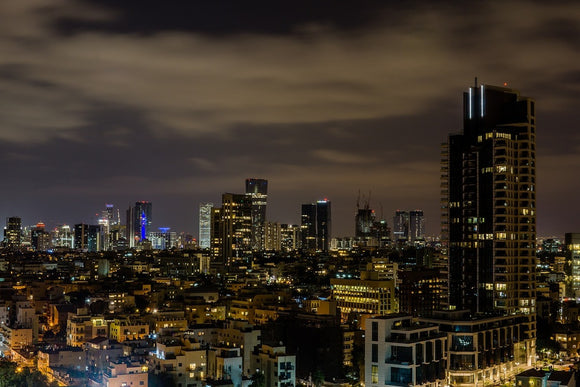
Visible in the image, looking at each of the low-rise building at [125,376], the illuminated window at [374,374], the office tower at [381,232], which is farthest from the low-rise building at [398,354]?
the office tower at [381,232]

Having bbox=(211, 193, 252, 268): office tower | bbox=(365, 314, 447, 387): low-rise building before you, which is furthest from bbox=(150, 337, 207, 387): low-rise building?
bbox=(211, 193, 252, 268): office tower

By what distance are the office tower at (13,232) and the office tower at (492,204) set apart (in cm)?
14064

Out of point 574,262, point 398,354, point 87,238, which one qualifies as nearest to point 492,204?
point 398,354

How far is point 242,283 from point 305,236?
9812 centimetres

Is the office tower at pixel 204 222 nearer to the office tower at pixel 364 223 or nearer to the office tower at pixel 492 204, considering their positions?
the office tower at pixel 364 223

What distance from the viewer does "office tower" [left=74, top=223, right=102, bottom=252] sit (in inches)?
6801

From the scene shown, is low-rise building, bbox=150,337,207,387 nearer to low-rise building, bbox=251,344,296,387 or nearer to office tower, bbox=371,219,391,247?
low-rise building, bbox=251,344,296,387

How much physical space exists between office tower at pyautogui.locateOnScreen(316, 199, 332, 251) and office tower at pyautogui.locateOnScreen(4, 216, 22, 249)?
223 ft

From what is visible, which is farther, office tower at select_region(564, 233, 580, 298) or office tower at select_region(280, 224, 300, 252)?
office tower at select_region(280, 224, 300, 252)

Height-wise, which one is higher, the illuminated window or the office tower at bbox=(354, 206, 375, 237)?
the office tower at bbox=(354, 206, 375, 237)

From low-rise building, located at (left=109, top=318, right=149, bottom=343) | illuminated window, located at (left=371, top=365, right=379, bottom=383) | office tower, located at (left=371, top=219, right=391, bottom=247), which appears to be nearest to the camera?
illuminated window, located at (left=371, top=365, right=379, bottom=383)

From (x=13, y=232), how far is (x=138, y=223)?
34873 mm

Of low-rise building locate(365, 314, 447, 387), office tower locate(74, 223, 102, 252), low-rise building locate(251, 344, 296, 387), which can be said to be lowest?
low-rise building locate(251, 344, 296, 387)

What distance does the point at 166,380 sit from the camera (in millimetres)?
30703
